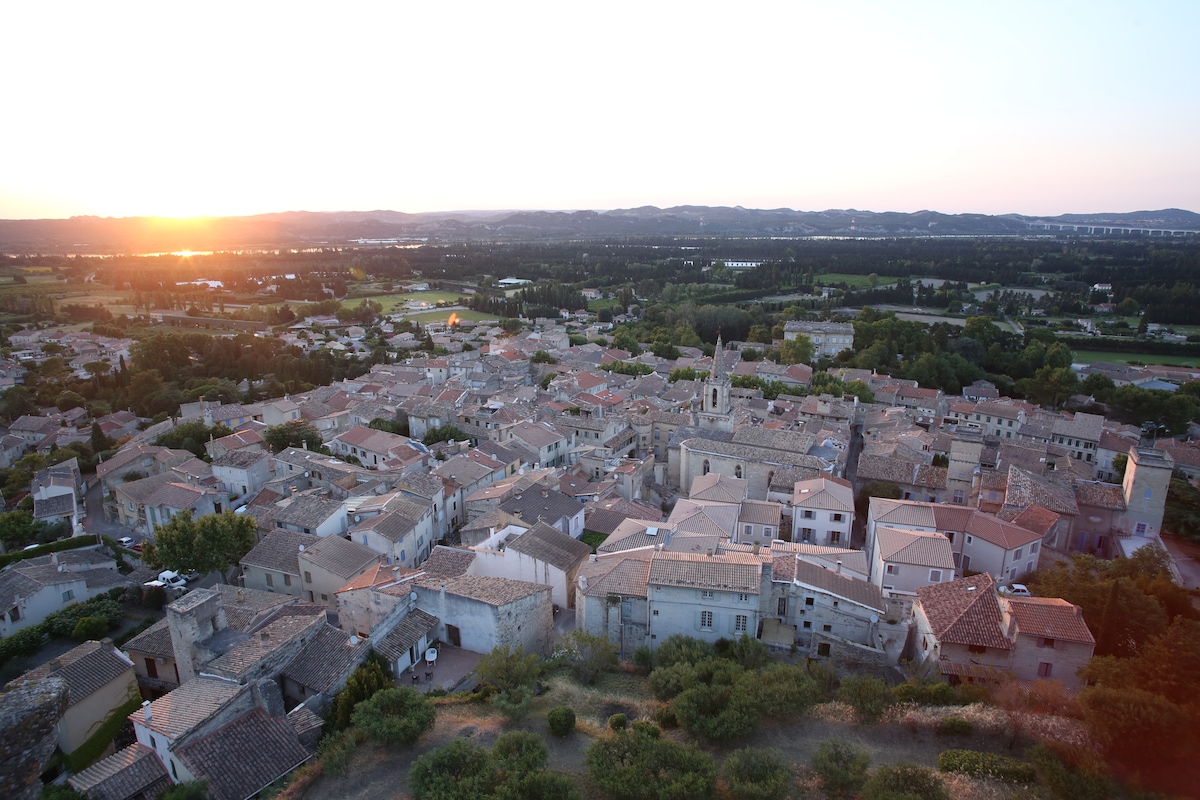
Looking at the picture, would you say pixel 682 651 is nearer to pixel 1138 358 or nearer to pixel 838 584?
pixel 838 584

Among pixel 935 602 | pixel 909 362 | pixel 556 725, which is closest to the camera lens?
pixel 556 725

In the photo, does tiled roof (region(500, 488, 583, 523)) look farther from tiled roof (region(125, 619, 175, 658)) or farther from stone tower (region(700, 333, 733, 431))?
stone tower (region(700, 333, 733, 431))

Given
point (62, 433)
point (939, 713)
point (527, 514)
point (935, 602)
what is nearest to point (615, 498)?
point (527, 514)

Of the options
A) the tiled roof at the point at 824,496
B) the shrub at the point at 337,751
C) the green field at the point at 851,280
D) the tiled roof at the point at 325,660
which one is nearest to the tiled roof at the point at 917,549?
the tiled roof at the point at 824,496

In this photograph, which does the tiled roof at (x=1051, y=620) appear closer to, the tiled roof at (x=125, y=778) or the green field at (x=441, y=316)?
the tiled roof at (x=125, y=778)

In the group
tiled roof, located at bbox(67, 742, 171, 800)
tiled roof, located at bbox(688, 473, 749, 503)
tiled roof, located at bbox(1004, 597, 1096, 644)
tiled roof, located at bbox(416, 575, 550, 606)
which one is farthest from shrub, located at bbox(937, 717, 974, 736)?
tiled roof, located at bbox(67, 742, 171, 800)

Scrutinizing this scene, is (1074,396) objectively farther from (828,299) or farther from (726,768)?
(726,768)
